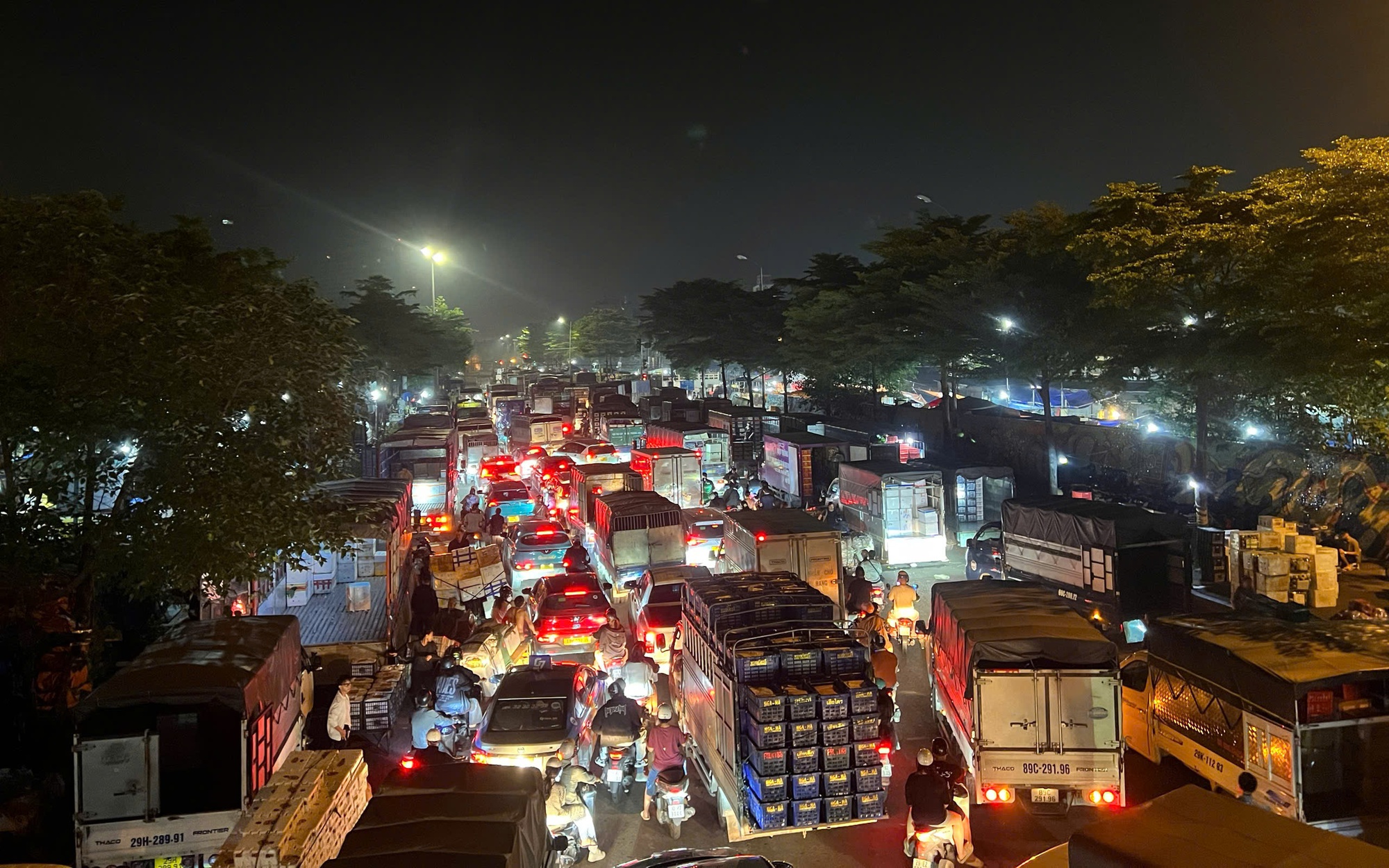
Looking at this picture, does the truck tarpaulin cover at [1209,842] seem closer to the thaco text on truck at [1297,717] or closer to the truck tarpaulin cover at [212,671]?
the thaco text on truck at [1297,717]

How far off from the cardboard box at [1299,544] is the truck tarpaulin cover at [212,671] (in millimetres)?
16286

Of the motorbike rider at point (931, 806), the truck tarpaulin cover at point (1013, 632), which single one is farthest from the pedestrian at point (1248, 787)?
the motorbike rider at point (931, 806)

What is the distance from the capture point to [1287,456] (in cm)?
2425

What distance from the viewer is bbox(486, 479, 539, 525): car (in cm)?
2509

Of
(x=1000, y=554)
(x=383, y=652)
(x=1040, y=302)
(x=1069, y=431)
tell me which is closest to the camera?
(x=383, y=652)

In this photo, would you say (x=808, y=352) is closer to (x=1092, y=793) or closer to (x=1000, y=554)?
(x=1000, y=554)

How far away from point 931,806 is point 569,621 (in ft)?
27.7

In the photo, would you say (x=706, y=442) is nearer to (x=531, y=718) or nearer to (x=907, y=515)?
(x=907, y=515)

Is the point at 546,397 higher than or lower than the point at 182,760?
higher

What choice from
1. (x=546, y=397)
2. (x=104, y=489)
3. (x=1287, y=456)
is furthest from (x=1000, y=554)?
(x=546, y=397)

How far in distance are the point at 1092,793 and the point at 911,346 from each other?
91.0 feet

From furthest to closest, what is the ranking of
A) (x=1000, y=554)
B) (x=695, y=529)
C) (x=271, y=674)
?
1. (x=695, y=529)
2. (x=1000, y=554)
3. (x=271, y=674)

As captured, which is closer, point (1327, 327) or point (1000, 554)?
point (1327, 327)

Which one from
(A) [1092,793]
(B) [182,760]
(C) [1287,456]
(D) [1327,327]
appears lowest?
(A) [1092,793]
